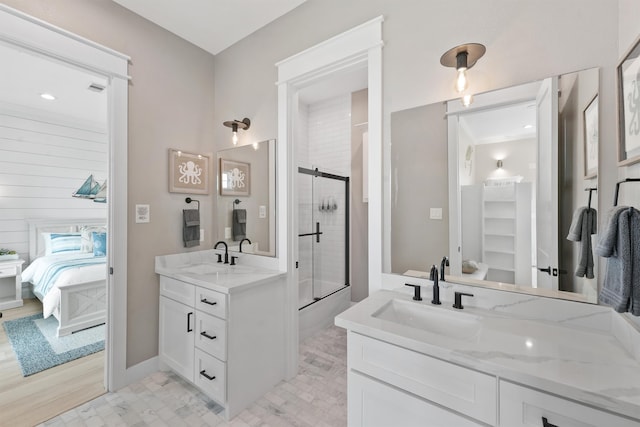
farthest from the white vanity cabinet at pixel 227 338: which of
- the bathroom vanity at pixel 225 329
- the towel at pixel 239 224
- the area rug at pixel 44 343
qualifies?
the area rug at pixel 44 343

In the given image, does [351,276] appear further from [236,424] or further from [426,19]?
[426,19]

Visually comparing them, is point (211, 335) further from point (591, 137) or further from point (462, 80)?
point (591, 137)

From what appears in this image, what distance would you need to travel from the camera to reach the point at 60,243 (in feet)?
13.7

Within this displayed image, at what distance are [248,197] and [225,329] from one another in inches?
46.3

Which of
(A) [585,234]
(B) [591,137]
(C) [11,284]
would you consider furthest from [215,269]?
(C) [11,284]

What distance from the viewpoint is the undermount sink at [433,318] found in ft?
4.07

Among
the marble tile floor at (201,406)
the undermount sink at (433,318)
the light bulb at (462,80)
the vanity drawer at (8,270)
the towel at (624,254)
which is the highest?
the light bulb at (462,80)

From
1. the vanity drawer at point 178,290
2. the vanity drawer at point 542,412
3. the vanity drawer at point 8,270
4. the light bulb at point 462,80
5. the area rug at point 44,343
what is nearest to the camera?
the vanity drawer at point 542,412

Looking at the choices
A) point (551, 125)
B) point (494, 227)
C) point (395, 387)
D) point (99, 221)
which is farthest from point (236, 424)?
point (99, 221)

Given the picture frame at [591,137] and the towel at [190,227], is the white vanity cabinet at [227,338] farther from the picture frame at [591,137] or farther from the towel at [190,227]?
the picture frame at [591,137]

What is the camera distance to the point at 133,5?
2090 mm

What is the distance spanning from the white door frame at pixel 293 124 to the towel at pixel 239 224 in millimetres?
491

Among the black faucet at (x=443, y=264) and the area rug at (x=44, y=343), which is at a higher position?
the black faucet at (x=443, y=264)

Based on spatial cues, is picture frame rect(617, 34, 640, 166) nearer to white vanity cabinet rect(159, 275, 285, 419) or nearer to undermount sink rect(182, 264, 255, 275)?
white vanity cabinet rect(159, 275, 285, 419)
